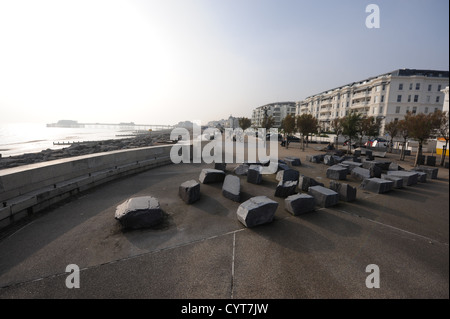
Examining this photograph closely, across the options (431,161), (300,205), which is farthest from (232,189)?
(431,161)

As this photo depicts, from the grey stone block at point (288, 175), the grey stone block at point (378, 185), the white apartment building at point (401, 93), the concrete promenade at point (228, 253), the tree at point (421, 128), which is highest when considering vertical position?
the white apartment building at point (401, 93)

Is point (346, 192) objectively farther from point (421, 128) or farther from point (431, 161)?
point (421, 128)

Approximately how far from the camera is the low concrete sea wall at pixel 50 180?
4711mm

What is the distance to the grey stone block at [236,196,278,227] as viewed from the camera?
4.60m

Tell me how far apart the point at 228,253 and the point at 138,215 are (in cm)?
230

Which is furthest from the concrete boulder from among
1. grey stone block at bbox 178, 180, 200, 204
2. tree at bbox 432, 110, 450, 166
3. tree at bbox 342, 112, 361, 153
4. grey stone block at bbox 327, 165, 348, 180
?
tree at bbox 342, 112, 361, 153

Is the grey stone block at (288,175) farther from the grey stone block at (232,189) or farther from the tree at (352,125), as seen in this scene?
the tree at (352,125)

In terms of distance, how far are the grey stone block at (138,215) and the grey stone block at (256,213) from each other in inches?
82.1

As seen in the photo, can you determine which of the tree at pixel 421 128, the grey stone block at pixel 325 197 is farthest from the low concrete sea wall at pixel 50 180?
the tree at pixel 421 128

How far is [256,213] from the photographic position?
4.63 m

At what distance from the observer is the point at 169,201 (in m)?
6.21

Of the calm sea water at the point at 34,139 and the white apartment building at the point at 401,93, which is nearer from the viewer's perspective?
the calm sea water at the point at 34,139

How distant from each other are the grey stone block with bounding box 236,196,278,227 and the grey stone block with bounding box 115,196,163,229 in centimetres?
209

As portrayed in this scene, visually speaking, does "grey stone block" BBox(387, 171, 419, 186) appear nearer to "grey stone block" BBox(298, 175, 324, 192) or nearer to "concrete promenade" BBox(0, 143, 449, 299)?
"concrete promenade" BBox(0, 143, 449, 299)
